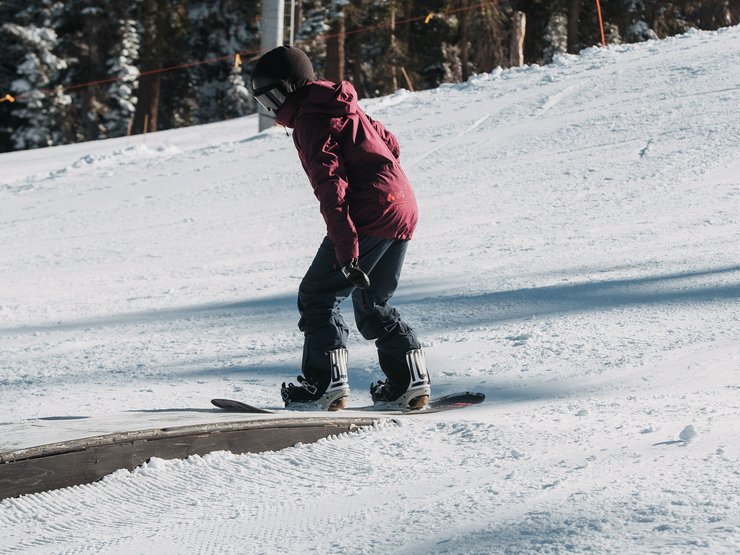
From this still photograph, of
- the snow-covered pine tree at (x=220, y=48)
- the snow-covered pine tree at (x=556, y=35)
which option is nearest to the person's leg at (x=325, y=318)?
the snow-covered pine tree at (x=556, y=35)

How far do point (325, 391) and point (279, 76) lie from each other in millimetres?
1438

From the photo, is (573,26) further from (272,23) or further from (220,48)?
(272,23)

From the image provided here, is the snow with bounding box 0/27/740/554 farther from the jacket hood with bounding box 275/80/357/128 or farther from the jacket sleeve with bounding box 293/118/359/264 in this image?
the jacket hood with bounding box 275/80/357/128

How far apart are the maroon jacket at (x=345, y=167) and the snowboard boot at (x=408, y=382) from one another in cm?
60

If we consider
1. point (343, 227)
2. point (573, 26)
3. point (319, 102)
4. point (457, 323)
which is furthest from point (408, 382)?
point (573, 26)

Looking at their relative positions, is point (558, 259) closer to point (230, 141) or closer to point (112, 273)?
point (112, 273)

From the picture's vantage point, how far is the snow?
2.80 m

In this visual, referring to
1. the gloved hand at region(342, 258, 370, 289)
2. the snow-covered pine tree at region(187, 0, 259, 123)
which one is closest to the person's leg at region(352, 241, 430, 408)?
the gloved hand at region(342, 258, 370, 289)

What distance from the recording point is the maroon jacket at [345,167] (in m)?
3.98

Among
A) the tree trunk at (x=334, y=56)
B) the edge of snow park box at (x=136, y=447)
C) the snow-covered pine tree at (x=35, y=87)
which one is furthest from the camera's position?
the snow-covered pine tree at (x=35, y=87)

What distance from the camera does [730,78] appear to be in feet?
41.9

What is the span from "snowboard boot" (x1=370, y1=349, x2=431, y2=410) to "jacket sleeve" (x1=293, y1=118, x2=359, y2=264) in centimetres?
67

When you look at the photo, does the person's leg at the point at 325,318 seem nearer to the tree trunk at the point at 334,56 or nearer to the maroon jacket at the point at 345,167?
the maroon jacket at the point at 345,167

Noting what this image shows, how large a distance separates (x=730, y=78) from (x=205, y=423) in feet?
36.7
